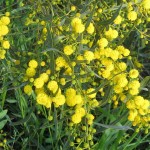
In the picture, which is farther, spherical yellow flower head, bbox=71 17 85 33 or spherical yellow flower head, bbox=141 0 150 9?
spherical yellow flower head, bbox=141 0 150 9

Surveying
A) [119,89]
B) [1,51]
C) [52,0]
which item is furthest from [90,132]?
[52,0]

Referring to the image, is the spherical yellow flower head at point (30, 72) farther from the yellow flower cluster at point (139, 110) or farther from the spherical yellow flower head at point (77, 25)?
the yellow flower cluster at point (139, 110)

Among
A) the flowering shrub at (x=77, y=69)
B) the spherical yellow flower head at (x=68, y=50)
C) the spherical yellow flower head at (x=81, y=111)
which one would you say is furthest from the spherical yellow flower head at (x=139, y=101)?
the spherical yellow flower head at (x=68, y=50)

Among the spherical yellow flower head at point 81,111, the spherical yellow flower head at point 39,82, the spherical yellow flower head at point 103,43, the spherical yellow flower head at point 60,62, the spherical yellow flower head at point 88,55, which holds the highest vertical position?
the spherical yellow flower head at point 103,43

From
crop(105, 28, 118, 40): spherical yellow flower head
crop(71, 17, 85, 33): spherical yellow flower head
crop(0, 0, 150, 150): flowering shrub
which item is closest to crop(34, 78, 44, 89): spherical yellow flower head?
crop(0, 0, 150, 150): flowering shrub

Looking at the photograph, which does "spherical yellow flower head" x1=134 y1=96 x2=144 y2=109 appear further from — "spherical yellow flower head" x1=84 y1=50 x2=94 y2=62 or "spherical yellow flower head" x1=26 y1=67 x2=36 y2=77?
"spherical yellow flower head" x1=26 y1=67 x2=36 y2=77

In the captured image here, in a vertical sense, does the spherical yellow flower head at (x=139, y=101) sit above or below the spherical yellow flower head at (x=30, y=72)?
below

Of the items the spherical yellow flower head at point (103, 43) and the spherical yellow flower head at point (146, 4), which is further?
the spherical yellow flower head at point (146, 4)

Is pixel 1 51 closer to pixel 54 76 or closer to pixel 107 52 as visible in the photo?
pixel 54 76
